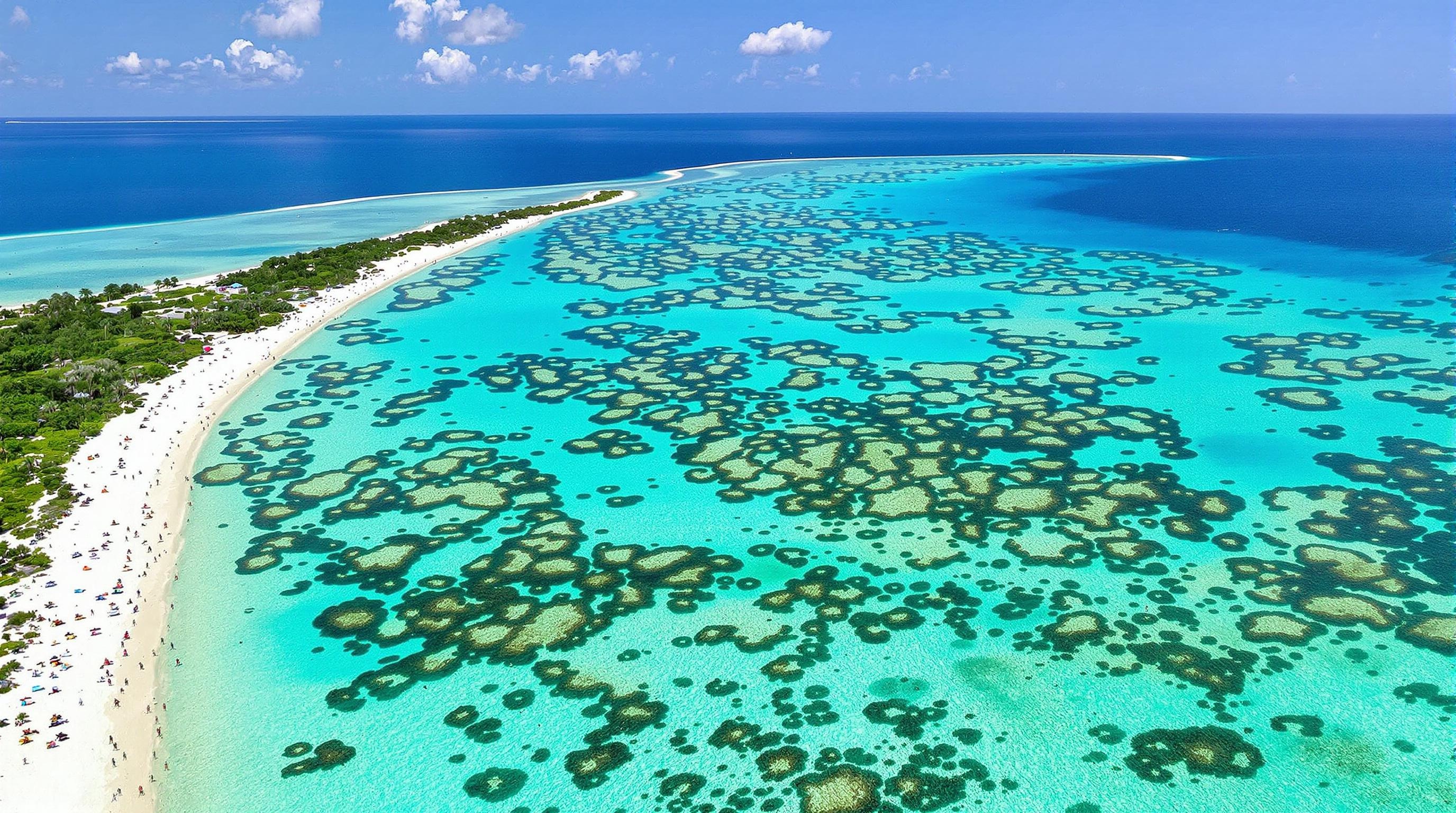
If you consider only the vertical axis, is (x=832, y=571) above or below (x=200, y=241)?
below

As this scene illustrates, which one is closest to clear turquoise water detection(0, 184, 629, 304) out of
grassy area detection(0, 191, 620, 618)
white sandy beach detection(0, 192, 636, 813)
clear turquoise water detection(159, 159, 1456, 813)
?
grassy area detection(0, 191, 620, 618)

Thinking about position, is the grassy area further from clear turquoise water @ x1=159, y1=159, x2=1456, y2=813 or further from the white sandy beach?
clear turquoise water @ x1=159, y1=159, x2=1456, y2=813

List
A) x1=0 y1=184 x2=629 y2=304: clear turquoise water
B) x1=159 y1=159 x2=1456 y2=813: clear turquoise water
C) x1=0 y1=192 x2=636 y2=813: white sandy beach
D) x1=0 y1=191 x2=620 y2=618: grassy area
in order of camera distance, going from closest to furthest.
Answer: x1=0 y1=192 x2=636 y2=813: white sandy beach → x1=159 y1=159 x2=1456 y2=813: clear turquoise water → x1=0 y1=191 x2=620 y2=618: grassy area → x1=0 y1=184 x2=629 y2=304: clear turquoise water

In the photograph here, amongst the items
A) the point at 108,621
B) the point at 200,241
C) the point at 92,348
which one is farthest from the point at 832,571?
the point at 200,241

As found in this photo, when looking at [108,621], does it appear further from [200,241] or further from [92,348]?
[200,241]

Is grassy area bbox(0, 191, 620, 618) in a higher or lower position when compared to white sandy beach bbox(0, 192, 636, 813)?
higher

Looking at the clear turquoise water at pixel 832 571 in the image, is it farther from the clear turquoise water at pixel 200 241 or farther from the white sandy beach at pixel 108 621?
the clear turquoise water at pixel 200 241
